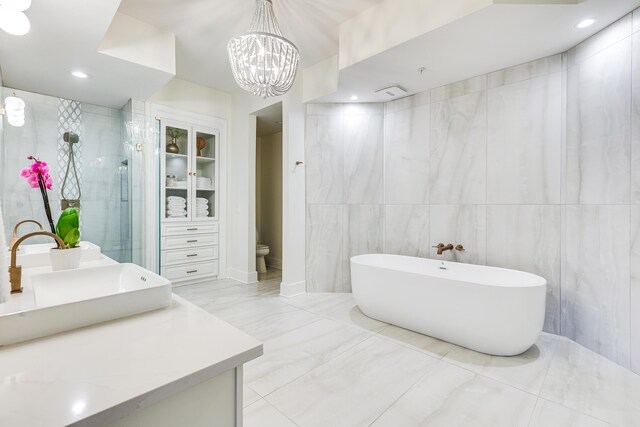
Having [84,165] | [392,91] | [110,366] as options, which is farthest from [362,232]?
[110,366]

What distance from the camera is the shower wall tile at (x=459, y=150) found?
2820 mm

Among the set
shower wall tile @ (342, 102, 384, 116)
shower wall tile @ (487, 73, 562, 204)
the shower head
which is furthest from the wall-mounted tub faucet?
the shower head

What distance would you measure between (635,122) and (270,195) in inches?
176

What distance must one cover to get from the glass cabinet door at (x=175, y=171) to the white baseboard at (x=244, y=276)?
3.27 feet

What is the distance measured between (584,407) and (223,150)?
167 inches

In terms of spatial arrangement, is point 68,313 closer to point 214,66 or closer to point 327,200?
point 327,200

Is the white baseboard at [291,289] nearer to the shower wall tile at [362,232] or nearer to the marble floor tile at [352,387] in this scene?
the shower wall tile at [362,232]

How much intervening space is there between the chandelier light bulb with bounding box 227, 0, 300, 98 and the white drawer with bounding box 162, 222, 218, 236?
2.32 metres

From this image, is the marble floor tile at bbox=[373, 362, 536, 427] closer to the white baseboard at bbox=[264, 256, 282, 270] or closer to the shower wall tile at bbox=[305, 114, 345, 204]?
the shower wall tile at bbox=[305, 114, 345, 204]

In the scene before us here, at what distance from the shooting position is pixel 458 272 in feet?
9.14

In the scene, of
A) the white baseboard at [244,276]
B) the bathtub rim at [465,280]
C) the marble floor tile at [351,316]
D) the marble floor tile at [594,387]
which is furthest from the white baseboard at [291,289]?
the marble floor tile at [594,387]

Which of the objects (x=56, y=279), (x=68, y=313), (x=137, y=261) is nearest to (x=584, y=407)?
(x=68, y=313)

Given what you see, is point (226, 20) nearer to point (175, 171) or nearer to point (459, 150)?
point (175, 171)

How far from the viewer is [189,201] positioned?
3766 millimetres
